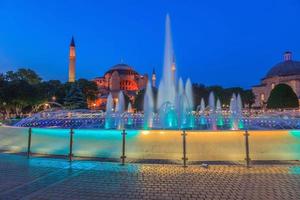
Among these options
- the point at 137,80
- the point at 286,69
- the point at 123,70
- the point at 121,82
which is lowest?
the point at 286,69

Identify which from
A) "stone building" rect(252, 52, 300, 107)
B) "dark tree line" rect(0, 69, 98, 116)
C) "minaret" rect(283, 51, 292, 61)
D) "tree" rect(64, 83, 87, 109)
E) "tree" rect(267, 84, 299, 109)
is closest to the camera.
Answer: "dark tree line" rect(0, 69, 98, 116)

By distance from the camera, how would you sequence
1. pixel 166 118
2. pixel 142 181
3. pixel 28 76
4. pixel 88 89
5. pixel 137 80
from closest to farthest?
pixel 142 181
pixel 166 118
pixel 28 76
pixel 88 89
pixel 137 80

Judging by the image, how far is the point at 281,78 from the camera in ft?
288

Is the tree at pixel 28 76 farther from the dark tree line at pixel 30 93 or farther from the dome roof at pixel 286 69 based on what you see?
the dome roof at pixel 286 69

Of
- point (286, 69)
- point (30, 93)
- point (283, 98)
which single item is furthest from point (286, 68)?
point (30, 93)

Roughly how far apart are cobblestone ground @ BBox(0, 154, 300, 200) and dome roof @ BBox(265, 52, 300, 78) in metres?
87.5

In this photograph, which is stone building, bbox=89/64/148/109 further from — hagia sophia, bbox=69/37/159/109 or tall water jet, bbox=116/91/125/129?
tall water jet, bbox=116/91/125/129

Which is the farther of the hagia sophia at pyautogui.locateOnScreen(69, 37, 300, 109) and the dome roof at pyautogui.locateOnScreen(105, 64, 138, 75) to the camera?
the dome roof at pyautogui.locateOnScreen(105, 64, 138, 75)

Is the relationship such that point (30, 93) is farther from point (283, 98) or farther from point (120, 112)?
point (283, 98)

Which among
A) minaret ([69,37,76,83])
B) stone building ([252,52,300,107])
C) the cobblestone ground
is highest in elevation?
minaret ([69,37,76,83])

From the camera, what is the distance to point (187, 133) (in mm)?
9062

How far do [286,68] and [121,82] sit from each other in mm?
62053

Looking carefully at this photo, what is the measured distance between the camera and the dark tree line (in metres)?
47.6

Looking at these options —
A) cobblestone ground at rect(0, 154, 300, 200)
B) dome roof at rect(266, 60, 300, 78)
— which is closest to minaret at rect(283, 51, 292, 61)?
dome roof at rect(266, 60, 300, 78)
